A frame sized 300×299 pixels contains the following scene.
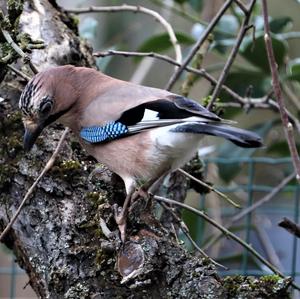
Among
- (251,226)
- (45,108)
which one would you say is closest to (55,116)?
(45,108)

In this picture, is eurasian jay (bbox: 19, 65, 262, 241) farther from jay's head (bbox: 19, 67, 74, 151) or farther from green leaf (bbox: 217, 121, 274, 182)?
green leaf (bbox: 217, 121, 274, 182)

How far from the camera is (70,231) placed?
2.50m

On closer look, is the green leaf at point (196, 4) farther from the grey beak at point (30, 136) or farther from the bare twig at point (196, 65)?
the grey beak at point (30, 136)

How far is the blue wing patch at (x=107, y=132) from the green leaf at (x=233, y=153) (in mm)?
1490

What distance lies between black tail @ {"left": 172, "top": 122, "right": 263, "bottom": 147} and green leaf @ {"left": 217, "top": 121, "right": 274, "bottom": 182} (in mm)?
1601

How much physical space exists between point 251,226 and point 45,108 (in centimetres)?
200

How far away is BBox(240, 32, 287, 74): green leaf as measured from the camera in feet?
13.0

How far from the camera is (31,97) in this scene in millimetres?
2693

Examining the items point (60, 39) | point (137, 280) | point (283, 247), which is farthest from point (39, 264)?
point (283, 247)

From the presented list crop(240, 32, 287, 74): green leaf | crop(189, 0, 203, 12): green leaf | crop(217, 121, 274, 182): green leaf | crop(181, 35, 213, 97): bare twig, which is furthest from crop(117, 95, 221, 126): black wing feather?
crop(189, 0, 203, 12): green leaf

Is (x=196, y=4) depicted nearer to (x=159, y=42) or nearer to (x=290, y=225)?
(x=159, y=42)

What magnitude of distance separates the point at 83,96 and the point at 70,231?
0.65 m

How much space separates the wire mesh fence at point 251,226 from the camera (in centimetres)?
421

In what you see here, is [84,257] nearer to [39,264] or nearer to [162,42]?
[39,264]
